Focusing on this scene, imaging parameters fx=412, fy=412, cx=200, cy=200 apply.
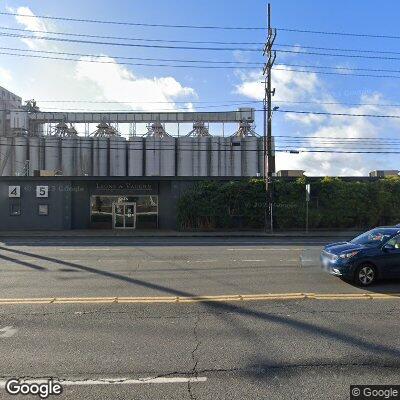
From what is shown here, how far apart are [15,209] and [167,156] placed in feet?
118

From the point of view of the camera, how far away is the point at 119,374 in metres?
4.44

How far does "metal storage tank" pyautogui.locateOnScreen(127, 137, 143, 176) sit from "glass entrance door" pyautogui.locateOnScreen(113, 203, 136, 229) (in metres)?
33.7

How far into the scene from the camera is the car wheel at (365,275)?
29.8ft

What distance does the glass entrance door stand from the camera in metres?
28.8

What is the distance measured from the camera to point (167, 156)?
203ft

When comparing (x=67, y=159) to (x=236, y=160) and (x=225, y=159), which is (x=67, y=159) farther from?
(x=236, y=160)

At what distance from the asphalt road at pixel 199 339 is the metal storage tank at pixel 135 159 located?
52.8 m

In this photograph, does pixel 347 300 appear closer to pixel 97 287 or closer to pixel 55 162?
pixel 97 287

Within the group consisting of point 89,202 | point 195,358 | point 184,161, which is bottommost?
point 195,358

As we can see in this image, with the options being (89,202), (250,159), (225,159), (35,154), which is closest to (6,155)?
(35,154)

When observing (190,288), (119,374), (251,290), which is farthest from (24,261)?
(119,374)

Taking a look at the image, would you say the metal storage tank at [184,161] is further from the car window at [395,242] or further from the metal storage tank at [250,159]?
the car window at [395,242]

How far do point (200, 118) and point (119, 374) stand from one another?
189 ft

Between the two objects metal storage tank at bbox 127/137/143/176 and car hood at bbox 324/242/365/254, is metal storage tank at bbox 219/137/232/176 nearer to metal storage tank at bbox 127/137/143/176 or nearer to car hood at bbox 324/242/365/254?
metal storage tank at bbox 127/137/143/176
